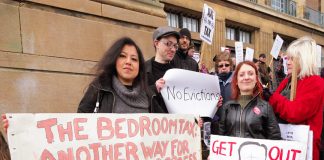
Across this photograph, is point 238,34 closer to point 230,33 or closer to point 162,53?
point 230,33

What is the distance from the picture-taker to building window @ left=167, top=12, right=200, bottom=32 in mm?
12703

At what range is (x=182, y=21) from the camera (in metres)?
13.2

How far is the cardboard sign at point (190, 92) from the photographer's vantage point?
3260 mm

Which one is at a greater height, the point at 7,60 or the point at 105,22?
the point at 105,22

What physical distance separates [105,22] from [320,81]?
13.5 feet

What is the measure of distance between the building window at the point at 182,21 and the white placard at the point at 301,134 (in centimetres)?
955

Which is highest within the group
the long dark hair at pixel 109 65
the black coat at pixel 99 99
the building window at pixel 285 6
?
the building window at pixel 285 6

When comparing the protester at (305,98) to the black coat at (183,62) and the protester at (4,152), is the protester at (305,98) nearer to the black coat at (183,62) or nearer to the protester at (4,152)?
the black coat at (183,62)

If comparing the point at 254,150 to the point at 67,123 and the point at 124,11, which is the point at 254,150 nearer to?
the point at 67,123

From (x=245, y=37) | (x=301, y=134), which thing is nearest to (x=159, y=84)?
(x=301, y=134)

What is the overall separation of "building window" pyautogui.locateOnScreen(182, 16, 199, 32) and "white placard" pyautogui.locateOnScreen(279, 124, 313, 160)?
10380 mm

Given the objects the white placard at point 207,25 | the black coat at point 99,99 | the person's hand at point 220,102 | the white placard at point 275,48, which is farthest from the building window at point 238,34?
the black coat at point 99,99

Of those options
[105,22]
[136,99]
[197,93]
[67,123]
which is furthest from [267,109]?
[105,22]

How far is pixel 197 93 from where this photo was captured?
11.7ft
